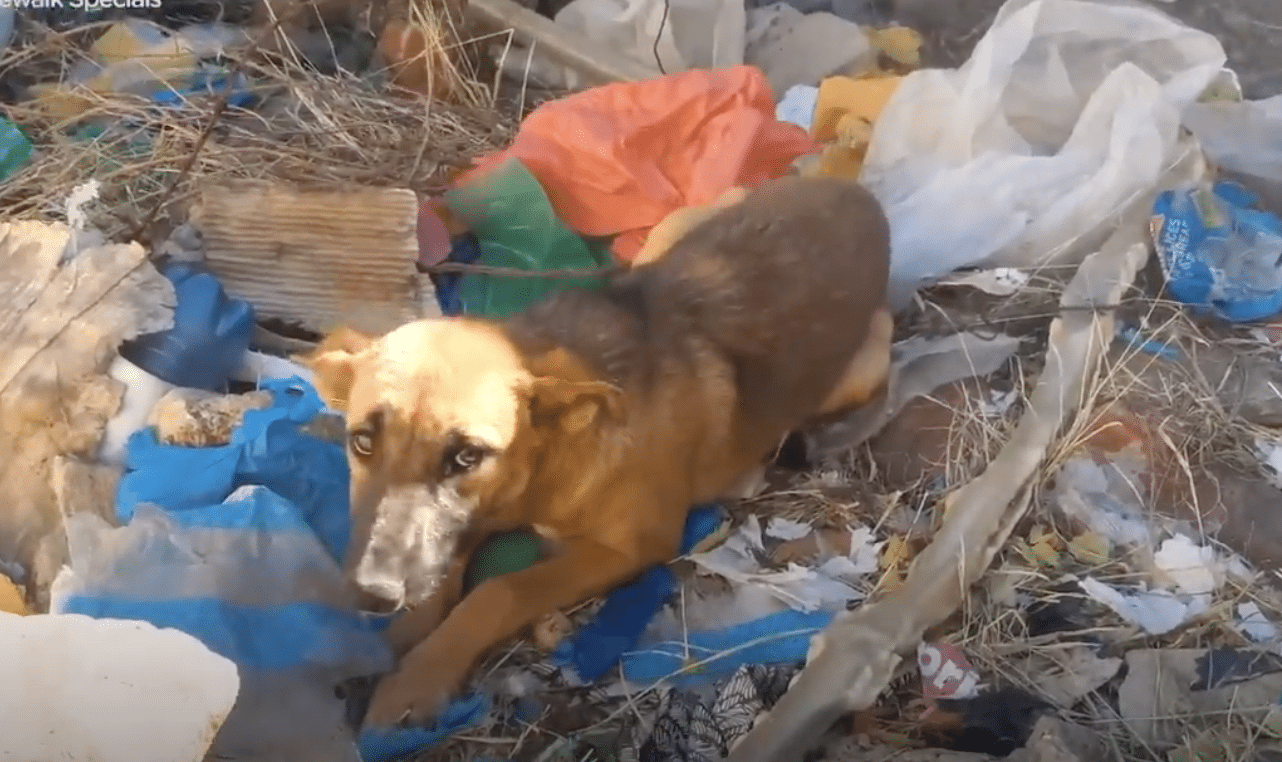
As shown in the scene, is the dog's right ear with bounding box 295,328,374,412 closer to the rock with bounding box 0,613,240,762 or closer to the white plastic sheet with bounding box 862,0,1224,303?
the rock with bounding box 0,613,240,762

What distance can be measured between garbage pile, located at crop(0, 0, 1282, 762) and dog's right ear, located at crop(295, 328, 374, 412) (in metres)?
0.24

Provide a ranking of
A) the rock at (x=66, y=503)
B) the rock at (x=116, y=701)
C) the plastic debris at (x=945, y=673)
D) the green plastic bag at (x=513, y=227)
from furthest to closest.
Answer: the green plastic bag at (x=513, y=227) → the plastic debris at (x=945, y=673) → the rock at (x=66, y=503) → the rock at (x=116, y=701)

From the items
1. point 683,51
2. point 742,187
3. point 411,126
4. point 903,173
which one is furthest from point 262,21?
point 903,173

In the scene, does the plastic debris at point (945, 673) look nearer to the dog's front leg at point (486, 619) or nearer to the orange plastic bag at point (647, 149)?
the dog's front leg at point (486, 619)

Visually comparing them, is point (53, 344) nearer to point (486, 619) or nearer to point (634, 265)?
point (486, 619)

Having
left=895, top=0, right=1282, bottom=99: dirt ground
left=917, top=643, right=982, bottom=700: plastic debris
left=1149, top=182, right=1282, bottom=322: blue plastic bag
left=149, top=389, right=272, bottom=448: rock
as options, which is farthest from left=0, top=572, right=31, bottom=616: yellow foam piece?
left=895, top=0, right=1282, bottom=99: dirt ground

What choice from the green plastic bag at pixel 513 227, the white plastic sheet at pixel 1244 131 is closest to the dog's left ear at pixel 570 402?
the green plastic bag at pixel 513 227

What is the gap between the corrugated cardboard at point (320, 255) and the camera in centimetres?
275

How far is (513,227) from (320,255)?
0.47 meters

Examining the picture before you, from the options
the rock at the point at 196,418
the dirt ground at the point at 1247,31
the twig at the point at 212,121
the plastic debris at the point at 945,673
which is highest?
the dirt ground at the point at 1247,31

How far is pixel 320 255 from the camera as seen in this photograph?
2.78 m

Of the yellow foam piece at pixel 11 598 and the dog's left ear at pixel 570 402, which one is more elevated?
the dog's left ear at pixel 570 402

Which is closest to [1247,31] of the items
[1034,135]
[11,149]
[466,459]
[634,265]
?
[1034,135]

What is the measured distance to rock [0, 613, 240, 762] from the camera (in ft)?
5.78
